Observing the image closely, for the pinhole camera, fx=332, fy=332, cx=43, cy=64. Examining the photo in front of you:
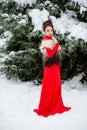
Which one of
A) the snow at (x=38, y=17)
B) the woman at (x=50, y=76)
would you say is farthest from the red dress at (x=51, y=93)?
the snow at (x=38, y=17)

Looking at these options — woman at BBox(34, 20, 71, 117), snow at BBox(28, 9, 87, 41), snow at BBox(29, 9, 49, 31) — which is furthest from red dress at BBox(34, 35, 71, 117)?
snow at BBox(29, 9, 49, 31)

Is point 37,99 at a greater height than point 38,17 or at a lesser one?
lesser

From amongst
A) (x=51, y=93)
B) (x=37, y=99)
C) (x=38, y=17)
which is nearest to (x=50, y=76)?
(x=51, y=93)

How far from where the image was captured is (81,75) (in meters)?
7.27

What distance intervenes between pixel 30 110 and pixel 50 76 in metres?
0.86

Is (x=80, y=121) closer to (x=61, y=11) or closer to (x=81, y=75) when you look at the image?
(x=81, y=75)

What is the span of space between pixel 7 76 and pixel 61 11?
75.3 inches

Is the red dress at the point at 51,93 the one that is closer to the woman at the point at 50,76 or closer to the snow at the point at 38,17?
the woman at the point at 50,76

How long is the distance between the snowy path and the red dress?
0.14 m

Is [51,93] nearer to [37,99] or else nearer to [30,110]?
[30,110]

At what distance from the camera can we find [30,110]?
6090mm

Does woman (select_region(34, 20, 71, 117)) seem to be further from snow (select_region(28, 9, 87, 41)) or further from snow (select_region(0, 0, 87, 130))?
snow (select_region(28, 9, 87, 41))

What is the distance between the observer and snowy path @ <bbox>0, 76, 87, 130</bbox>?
5.44m

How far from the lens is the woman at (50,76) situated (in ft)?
17.9
